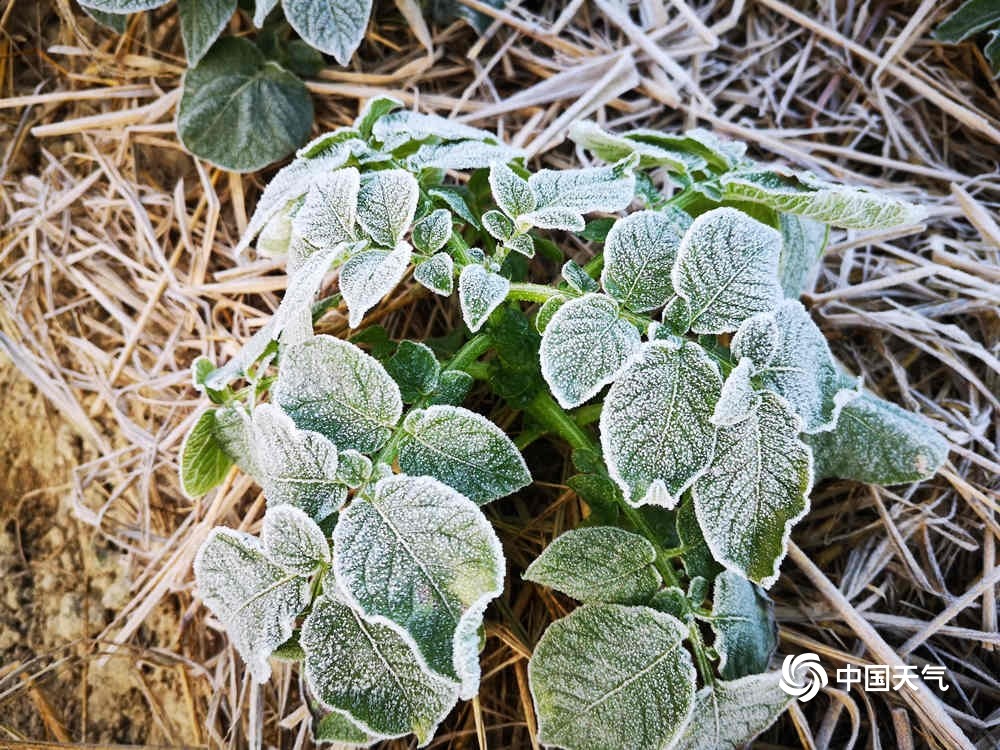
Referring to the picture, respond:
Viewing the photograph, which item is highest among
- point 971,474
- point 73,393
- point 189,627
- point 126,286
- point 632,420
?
point 632,420

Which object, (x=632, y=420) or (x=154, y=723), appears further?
(x=154, y=723)

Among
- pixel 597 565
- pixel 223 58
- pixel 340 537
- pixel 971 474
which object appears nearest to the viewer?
pixel 340 537

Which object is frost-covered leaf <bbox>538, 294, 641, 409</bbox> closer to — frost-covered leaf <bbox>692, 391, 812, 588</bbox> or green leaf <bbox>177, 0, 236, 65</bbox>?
frost-covered leaf <bbox>692, 391, 812, 588</bbox>

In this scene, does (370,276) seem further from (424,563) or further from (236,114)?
(236,114)

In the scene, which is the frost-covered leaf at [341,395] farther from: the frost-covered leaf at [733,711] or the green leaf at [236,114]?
the green leaf at [236,114]

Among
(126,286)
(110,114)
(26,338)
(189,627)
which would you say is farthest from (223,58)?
(189,627)

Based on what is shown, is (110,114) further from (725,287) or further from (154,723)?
(725,287)

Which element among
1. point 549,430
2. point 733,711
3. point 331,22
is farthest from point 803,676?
point 331,22

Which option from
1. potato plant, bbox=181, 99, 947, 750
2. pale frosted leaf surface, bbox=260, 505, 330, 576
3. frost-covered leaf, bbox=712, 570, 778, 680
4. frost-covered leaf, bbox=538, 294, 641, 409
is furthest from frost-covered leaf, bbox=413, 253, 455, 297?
frost-covered leaf, bbox=712, 570, 778, 680
